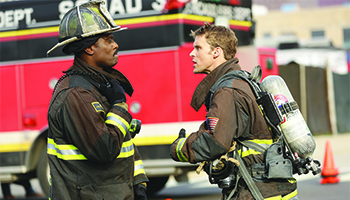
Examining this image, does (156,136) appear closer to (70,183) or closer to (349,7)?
(70,183)

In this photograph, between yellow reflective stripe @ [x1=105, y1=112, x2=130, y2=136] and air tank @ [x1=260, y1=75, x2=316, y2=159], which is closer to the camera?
yellow reflective stripe @ [x1=105, y1=112, x2=130, y2=136]

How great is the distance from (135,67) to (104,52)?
3.57 metres

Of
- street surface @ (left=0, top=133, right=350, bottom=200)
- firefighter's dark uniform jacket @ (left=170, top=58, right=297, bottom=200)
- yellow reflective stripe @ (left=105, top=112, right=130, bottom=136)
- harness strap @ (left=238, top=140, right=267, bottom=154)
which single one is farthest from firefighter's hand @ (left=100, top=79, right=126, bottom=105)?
street surface @ (left=0, top=133, right=350, bottom=200)

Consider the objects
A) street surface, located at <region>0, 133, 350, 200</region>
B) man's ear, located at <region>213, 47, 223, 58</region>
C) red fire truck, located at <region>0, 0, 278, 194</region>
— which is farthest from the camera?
street surface, located at <region>0, 133, 350, 200</region>

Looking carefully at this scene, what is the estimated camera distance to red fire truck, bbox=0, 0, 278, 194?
6.68m

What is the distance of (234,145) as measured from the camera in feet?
10.1

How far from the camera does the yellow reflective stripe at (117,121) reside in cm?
295

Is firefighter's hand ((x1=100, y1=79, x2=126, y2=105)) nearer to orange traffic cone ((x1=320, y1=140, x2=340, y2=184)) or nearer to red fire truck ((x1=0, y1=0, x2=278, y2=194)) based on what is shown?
red fire truck ((x1=0, y1=0, x2=278, y2=194))

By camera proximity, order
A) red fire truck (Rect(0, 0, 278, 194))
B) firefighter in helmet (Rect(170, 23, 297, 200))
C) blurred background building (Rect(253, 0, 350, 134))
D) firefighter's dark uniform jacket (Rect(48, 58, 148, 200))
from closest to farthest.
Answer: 1. firefighter's dark uniform jacket (Rect(48, 58, 148, 200))
2. firefighter in helmet (Rect(170, 23, 297, 200))
3. red fire truck (Rect(0, 0, 278, 194))
4. blurred background building (Rect(253, 0, 350, 134))

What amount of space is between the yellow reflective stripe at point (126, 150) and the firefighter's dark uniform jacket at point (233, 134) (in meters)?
0.28

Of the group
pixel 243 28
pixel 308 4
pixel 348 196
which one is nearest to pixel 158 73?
pixel 243 28

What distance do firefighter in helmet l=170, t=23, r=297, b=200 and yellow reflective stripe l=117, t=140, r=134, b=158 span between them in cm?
29

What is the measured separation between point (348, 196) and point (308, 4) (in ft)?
219

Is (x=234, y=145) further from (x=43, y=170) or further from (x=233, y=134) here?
(x=43, y=170)
